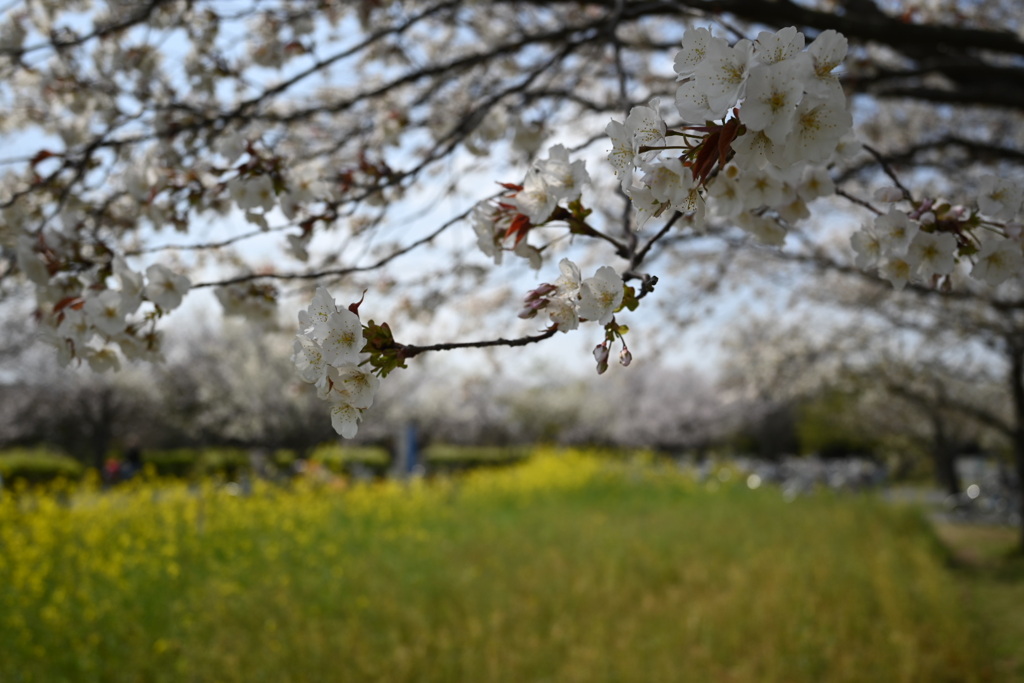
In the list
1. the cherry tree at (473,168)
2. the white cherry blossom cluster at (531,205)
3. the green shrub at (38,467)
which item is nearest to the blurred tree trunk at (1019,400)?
the cherry tree at (473,168)

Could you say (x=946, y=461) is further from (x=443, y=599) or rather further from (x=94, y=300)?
(x=94, y=300)

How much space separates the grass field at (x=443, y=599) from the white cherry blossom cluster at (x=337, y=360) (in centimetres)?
226

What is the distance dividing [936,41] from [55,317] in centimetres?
248

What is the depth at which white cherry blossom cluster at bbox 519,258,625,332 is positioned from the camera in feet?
2.96

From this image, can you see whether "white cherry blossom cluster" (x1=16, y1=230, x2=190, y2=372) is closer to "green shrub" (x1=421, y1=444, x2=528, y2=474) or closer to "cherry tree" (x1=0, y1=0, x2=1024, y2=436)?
"cherry tree" (x1=0, y1=0, x2=1024, y2=436)

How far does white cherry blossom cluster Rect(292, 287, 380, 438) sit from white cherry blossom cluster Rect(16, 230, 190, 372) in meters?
0.60

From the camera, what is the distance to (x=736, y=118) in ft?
2.37

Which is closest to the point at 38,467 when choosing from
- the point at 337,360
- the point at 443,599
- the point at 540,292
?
the point at 443,599

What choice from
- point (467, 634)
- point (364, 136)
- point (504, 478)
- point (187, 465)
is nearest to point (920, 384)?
point (504, 478)

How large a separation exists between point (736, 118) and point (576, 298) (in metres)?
0.32

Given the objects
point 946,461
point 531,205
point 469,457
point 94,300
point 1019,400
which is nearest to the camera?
point 531,205

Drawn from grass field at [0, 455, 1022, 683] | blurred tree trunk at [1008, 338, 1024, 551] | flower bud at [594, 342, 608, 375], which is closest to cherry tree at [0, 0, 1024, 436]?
flower bud at [594, 342, 608, 375]

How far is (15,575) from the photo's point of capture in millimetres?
3445

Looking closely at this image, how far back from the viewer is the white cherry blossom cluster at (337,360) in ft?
2.93
